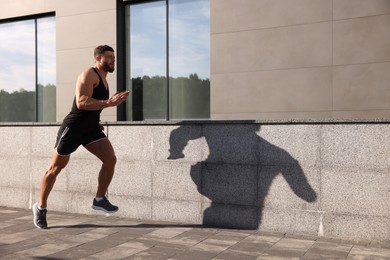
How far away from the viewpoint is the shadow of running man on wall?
19.8 feet

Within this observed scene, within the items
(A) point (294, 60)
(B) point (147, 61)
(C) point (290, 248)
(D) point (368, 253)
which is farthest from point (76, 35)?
(D) point (368, 253)

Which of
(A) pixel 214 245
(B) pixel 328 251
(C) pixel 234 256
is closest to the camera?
(C) pixel 234 256

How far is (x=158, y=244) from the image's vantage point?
17.6 feet

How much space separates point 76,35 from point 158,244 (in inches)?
210

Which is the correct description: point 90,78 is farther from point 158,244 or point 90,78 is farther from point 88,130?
point 158,244

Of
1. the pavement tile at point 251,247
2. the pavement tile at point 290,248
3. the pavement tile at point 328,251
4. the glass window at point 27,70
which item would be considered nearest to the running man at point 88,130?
the pavement tile at point 251,247

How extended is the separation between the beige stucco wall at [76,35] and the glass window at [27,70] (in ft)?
1.46

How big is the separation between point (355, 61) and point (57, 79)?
5826 millimetres

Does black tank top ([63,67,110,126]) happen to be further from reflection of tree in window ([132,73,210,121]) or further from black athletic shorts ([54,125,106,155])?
reflection of tree in window ([132,73,210,121])

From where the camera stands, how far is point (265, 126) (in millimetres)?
6137

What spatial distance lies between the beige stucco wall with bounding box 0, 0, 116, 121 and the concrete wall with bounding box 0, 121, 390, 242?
1551 millimetres

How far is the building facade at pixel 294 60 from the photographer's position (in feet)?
22.8

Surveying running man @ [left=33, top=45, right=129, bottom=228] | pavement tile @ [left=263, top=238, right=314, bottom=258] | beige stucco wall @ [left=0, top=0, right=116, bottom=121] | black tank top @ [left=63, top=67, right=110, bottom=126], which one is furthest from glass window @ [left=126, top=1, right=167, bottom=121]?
pavement tile @ [left=263, top=238, right=314, bottom=258]

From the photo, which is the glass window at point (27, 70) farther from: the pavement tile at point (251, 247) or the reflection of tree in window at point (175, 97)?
the pavement tile at point (251, 247)
